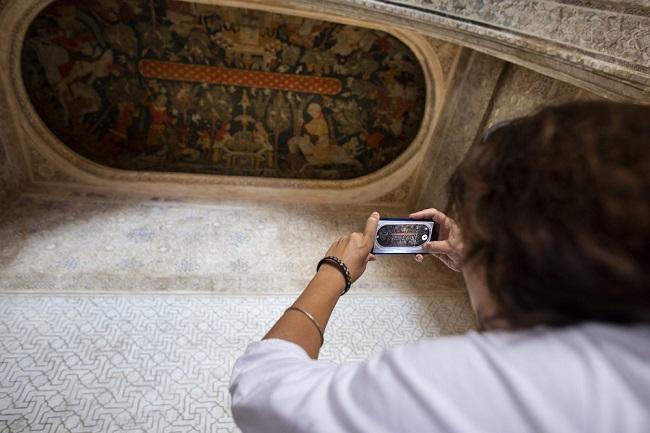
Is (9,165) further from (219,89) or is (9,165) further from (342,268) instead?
(342,268)

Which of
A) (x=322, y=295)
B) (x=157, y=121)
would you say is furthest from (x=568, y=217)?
(x=157, y=121)

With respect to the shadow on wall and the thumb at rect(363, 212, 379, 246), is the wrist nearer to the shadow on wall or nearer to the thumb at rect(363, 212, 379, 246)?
the thumb at rect(363, 212, 379, 246)

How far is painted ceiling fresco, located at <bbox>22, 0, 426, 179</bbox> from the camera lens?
2607 millimetres

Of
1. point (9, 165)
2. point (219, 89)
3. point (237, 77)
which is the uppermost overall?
point (237, 77)

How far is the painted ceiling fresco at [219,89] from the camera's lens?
2607 mm

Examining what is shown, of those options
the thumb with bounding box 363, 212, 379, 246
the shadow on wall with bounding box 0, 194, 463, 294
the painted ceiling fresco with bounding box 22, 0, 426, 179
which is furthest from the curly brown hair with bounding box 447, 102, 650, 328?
the painted ceiling fresco with bounding box 22, 0, 426, 179

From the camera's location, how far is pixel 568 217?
0.40 m

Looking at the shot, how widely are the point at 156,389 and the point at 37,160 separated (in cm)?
233

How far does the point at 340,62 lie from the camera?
2949 mm

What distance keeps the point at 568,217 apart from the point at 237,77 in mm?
2931

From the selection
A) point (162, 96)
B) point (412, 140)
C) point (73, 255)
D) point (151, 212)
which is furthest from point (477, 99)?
point (73, 255)

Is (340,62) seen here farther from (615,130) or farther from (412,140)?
(615,130)

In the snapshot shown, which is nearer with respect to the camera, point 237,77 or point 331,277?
point 331,277

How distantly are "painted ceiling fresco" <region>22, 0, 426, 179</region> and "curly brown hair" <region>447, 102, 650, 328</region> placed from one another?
2.68 metres
